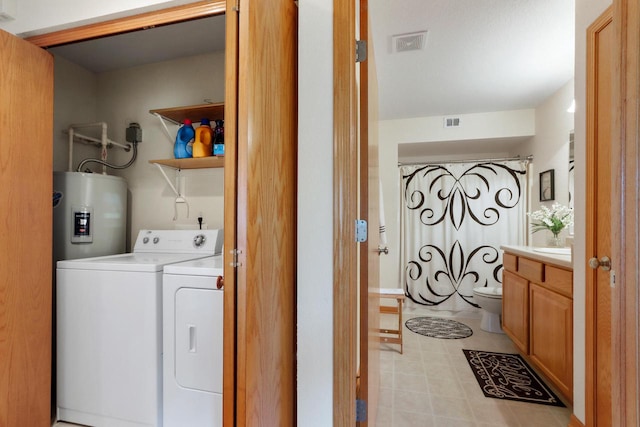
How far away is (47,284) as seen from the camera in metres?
1.51

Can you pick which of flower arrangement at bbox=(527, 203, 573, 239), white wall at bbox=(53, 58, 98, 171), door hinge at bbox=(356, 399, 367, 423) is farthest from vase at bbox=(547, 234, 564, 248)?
white wall at bbox=(53, 58, 98, 171)

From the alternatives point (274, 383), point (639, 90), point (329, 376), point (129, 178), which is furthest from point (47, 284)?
point (639, 90)

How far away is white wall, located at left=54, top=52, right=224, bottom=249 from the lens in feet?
7.38

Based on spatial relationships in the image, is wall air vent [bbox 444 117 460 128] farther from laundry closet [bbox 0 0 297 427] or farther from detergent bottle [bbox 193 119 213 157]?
detergent bottle [bbox 193 119 213 157]

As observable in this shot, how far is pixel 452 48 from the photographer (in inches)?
85.5

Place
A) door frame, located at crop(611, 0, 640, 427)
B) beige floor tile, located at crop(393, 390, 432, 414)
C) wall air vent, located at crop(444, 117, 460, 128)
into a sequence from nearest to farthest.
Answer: door frame, located at crop(611, 0, 640, 427) < beige floor tile, located at crop(393, 390, 432, 414) < wall air vent, located at crop(444, 117, 460, 128)

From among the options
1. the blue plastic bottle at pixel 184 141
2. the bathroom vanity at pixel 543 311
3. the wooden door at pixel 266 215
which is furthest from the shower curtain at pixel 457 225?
the wooden door at pixel 266 215

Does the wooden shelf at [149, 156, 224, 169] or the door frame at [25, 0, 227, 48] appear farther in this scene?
the wooden shelf at [149, 156, 224, 169]

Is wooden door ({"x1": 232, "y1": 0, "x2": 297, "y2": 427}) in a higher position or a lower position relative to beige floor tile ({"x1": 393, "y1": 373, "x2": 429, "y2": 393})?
higher

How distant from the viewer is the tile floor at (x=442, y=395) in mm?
1667

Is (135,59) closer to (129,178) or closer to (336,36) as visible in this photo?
(129,178)

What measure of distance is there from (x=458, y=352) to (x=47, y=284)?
9.43 ft

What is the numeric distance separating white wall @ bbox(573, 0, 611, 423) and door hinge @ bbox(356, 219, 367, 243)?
117 centimetres

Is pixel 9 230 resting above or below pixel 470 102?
below
